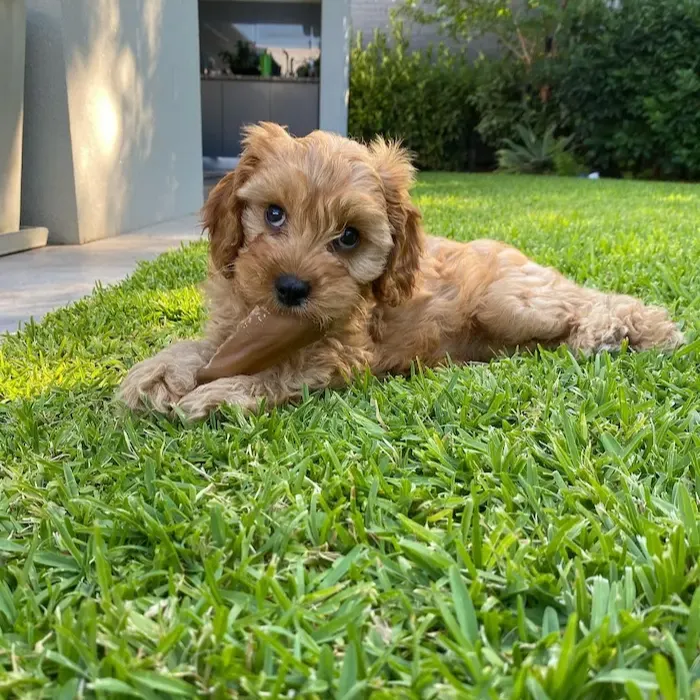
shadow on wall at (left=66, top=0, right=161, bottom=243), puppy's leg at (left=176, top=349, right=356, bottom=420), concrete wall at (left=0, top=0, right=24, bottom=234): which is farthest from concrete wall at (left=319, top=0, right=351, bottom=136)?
puppy's leg at (left=176, top=349, right=356, bottom=420)

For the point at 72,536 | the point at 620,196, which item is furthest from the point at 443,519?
the point at 620,196

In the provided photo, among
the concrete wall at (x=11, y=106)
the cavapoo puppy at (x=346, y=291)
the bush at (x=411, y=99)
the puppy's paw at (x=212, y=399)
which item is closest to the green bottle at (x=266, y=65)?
the bush at (x=411, y=99)

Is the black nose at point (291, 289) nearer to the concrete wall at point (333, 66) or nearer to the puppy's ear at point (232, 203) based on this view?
the puppy's ear at point (232, 203)

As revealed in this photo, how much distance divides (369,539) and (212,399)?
0.88 metres

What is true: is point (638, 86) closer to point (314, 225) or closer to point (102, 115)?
point (102, 115)

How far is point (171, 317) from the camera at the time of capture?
354cm

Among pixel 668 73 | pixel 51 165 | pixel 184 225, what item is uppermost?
pixel 668 73

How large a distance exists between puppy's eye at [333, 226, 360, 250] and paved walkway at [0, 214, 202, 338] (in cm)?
113

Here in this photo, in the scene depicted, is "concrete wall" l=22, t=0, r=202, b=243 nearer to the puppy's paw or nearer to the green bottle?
the puppy's paw

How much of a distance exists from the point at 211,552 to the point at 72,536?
1.01ft

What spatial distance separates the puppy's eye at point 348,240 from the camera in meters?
2.38

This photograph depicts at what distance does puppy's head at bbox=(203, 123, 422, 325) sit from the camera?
224cm

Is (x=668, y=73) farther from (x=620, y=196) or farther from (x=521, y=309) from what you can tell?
(x=521, y=309)

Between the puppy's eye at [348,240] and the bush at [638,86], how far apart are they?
14.0 m
